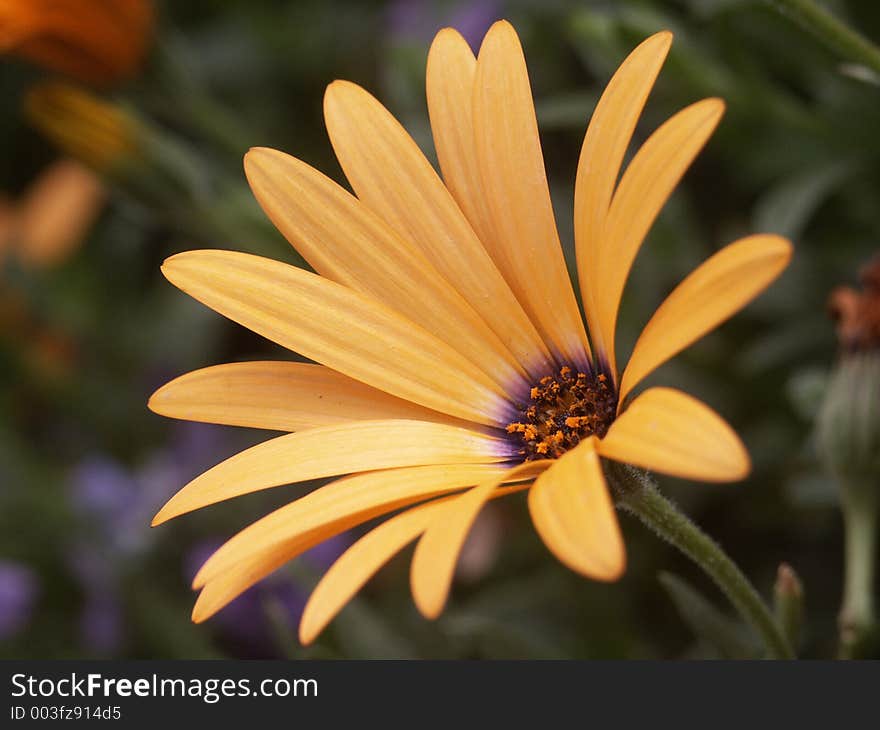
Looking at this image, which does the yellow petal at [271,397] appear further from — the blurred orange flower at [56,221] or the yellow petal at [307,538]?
the blurred orange flower at [56,221]

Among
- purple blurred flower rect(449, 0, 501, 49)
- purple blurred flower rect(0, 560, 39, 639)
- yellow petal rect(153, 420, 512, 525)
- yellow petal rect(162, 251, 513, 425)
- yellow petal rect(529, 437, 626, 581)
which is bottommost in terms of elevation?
yellow petal rect(529, 437, 626, 581)

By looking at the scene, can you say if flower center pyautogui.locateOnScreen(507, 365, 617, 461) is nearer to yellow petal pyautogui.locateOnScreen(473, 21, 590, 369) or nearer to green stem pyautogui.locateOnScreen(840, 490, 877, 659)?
yellow petal pyautogui.locateOnScreen(473, 21, 590, 369)

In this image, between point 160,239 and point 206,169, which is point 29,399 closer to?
point 160,239

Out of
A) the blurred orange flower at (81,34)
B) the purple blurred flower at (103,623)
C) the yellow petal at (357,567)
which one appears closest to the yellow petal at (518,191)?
the yellow petal at (357,567)

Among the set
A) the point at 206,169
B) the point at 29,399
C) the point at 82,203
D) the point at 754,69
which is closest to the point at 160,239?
the point at 82,203

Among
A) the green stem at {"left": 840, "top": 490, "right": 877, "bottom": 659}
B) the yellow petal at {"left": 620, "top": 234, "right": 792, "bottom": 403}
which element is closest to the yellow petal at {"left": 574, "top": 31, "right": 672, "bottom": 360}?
the yellow petal at {"left": 620, "top": 234, "right": 792, "bottom": 403}

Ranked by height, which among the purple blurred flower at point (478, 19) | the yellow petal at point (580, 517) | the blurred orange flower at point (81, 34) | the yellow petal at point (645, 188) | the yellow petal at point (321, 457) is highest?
the purple blurred flower at point (478, 19)

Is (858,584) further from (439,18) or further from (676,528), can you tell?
(439,18)
